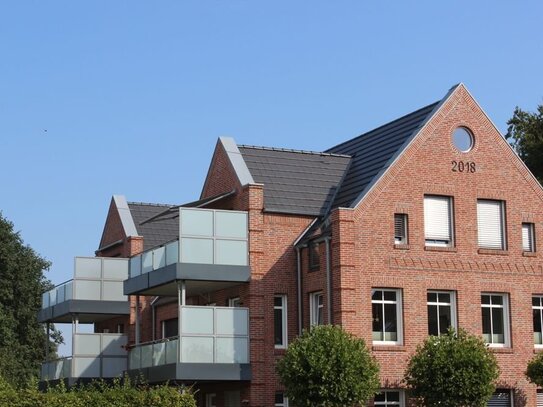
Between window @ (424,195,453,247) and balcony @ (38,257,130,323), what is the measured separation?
12834mm

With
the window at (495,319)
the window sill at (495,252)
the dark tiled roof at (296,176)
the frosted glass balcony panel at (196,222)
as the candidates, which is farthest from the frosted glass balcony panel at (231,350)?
the window sill at (495,252)

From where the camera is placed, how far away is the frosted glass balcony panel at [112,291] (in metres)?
42.0

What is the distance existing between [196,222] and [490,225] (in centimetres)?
974

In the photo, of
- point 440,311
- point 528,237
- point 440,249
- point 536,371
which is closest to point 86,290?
point 440,311

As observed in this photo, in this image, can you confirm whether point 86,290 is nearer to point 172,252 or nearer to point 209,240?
point 172,252

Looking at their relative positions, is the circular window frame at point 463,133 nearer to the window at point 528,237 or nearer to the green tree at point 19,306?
the window at point 528,237

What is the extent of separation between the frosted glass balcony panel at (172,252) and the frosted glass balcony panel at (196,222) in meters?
0.56

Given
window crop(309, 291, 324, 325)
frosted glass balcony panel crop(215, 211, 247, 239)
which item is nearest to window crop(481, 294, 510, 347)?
window crop(309, 291, 324, 325)

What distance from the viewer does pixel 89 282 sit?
4188 cm

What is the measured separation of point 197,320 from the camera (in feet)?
109

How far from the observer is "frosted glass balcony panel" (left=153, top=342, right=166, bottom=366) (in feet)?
112

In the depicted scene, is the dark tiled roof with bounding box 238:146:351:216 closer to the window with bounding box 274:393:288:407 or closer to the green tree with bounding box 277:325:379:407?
the window with bounding box 274:393:288:407

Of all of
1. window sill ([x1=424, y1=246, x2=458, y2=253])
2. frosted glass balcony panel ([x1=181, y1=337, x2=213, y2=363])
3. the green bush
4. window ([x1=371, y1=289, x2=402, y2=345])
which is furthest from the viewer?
window sill ([x1=424, y1=246, x2=458, y2=253])

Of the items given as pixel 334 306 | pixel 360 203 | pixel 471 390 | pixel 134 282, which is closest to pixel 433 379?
pixel 471 390
